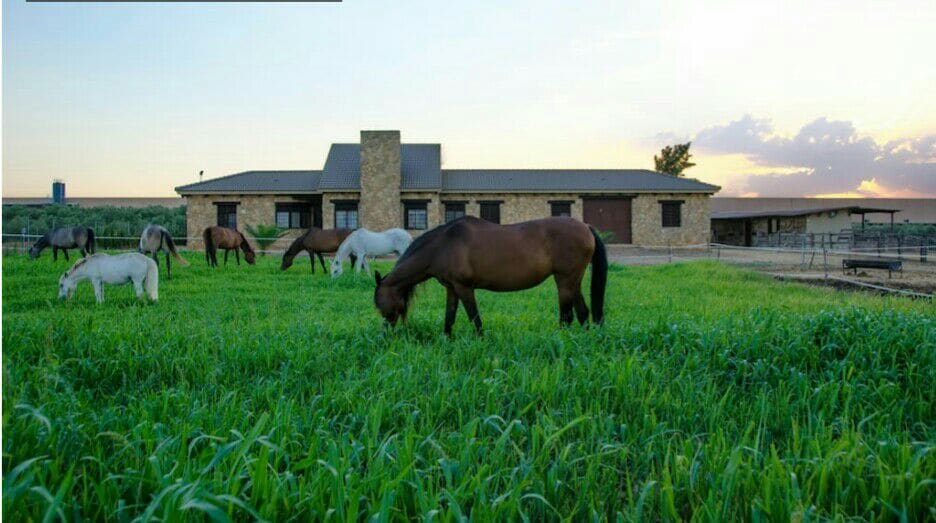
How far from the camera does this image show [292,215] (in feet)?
92.7

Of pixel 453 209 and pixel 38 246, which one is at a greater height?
pixel 453 209

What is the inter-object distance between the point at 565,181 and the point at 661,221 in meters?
5.33

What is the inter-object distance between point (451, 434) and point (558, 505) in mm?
697

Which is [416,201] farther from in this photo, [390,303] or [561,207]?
[390,303]

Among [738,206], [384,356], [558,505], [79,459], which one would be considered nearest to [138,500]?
[79,459]

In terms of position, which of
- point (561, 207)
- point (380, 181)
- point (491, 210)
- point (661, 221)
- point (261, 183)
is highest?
point (261, 183)

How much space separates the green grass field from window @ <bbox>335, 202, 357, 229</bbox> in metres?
20.5

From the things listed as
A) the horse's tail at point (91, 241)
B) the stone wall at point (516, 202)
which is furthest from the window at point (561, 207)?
the horse's tail at point (91, 241)

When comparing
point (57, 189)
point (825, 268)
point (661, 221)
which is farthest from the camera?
point (661, 221)

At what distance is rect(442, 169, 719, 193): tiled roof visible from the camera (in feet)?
91.4

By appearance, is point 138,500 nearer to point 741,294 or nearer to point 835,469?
point 835,469

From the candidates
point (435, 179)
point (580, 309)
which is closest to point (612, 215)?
point (435, 179)

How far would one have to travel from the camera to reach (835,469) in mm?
2387

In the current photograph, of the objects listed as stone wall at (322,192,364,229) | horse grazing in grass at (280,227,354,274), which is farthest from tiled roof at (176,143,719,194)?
horse grazing in grass at (280,227,354,274)
